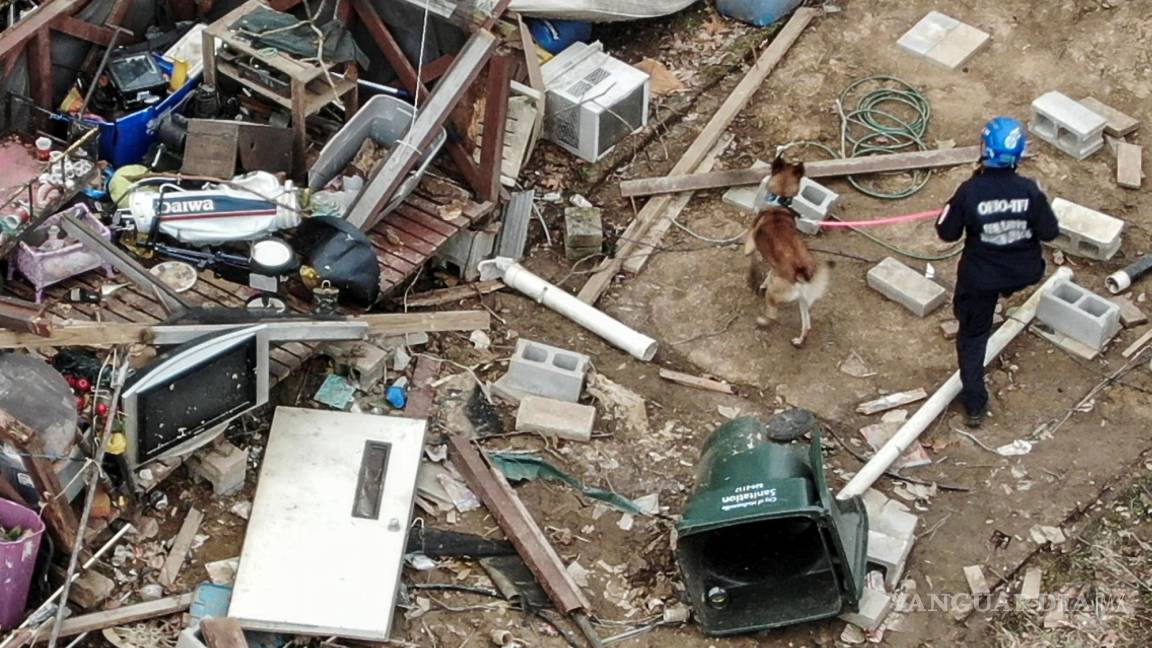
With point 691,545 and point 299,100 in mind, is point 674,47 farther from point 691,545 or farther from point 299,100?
point 691,545

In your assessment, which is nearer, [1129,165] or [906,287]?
[906,287]

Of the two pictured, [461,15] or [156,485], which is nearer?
[156,485]

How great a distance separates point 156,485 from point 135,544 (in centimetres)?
36

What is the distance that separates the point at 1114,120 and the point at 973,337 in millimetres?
3427

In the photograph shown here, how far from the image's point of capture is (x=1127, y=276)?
10.7 m

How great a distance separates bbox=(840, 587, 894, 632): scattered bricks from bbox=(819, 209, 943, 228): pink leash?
2.88 meters

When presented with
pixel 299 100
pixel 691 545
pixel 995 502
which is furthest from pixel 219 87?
pixel 995 502

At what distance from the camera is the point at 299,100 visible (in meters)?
10.3

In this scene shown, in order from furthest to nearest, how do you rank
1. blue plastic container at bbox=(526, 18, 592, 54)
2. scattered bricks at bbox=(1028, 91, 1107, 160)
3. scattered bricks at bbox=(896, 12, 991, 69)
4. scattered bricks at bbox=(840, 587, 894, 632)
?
1. scattered bricks at bbox=(896, 12, 991, 69)
2. blue plastic container at bbox=(526, 18, 592, 54)
3. scattered bricks at bbox=(1028, 91, 1107, 160)
4. scattered bricks at bbox=(840, 587, 894, 632)

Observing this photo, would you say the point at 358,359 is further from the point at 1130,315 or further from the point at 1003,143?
the point at 1130,315

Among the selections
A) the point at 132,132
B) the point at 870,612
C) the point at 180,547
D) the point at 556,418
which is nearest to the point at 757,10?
the point at 556,418

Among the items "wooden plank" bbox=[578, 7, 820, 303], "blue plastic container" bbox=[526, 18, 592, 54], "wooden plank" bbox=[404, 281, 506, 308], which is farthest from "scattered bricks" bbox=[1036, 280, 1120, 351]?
"blue plastic container" bbox=[526, 18, 592, 54]

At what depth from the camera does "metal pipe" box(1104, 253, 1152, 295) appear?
10664 mm

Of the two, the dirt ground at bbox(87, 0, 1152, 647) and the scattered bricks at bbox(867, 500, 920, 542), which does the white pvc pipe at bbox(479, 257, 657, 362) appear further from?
the scattered bricks at bbox(867, 500, 920, 542)
